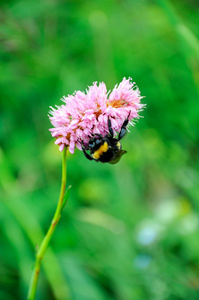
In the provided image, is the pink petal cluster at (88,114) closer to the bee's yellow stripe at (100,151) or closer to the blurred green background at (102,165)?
the bee's yellow stripe at (100,151)

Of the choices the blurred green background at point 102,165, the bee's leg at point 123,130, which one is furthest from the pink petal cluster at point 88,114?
the blurred green background at point 102,165

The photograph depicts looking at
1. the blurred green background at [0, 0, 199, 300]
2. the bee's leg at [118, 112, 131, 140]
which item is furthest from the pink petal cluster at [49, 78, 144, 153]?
the blurred green background at [0, 0, 199, 300]

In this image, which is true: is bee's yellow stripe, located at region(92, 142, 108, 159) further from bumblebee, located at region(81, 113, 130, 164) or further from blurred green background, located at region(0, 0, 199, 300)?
blurred green background, located at region(0, 0, 199, 300)

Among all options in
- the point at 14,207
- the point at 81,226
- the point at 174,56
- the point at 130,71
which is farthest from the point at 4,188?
the point at 174,56

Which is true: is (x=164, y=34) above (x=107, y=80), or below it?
above

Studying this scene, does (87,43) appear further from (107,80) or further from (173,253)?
(173,253)

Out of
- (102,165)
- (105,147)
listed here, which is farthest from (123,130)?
(102,165)
